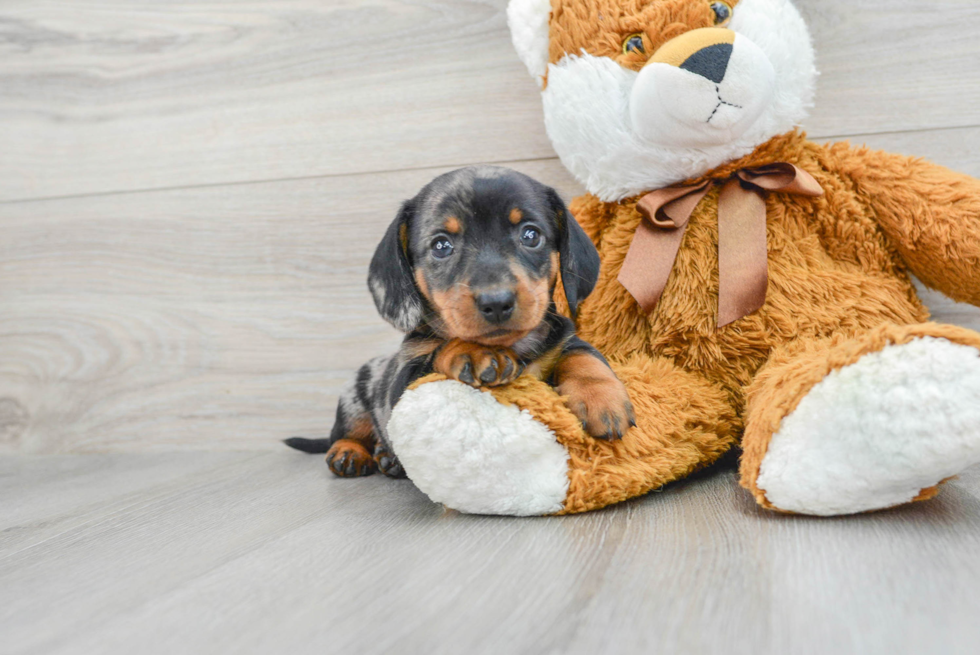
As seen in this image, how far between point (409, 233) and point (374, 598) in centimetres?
81

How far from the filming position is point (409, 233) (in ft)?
5.08

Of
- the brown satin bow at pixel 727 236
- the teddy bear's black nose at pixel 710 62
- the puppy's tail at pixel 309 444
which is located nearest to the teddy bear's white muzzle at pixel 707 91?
the teddy bear's black nose at pixel 710 62

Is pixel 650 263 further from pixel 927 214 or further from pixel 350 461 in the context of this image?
pixel 350 461

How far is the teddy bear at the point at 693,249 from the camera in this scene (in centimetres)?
126

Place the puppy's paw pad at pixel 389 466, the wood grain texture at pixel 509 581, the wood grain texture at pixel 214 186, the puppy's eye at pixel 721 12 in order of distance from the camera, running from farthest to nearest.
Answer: the wood grain texture at pixel 214 186 < the puppy's paw pad at pixel 389 466 < the puppy's eye at pixel 721 12 < the wood grain texture at pixel 509 581

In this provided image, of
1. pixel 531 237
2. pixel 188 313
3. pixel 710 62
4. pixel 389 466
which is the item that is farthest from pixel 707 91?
pixel 188 313

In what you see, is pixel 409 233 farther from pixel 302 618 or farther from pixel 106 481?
pixel 106 481

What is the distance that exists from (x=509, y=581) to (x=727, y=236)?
915 mm

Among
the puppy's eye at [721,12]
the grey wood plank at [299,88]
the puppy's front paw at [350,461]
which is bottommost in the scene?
the puppy's front paw at [350,461]

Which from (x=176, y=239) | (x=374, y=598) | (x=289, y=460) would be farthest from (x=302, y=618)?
(x=176, y=239)

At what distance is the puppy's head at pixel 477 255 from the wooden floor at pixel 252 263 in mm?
381

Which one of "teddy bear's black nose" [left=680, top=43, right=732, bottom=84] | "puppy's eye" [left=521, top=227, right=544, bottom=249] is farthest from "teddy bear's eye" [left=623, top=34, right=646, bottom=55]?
"puppy's eye" [left=521, top=227, right=544, bottom=249]

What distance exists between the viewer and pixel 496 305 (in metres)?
1.25

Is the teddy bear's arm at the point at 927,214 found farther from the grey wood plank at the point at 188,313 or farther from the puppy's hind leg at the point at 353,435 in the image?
the puppy's hind leg at the point at 353,435
